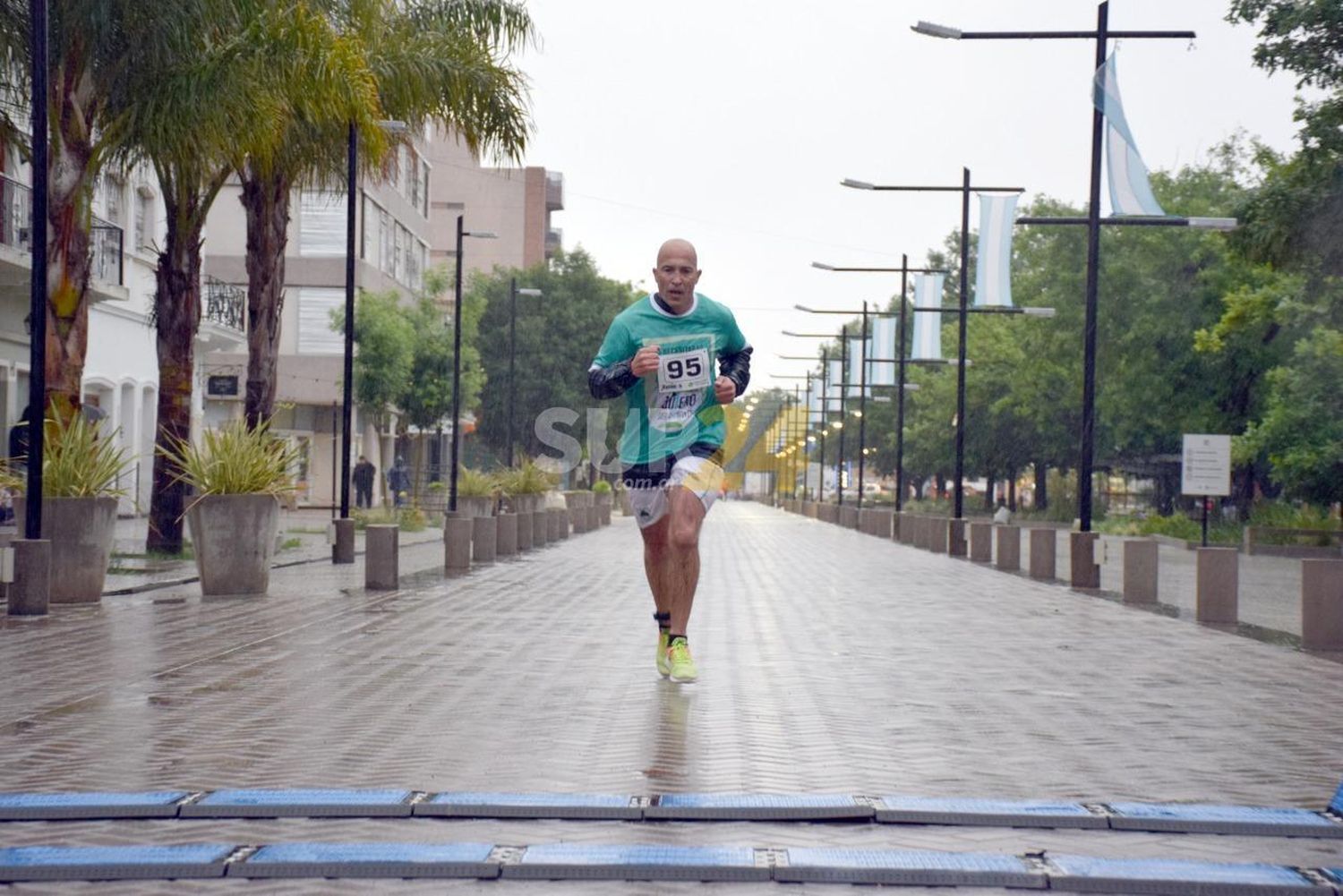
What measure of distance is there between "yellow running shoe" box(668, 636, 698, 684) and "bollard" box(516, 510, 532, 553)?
18.3 m

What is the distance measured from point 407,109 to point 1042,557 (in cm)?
1002

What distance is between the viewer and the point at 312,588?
1739 centimetres

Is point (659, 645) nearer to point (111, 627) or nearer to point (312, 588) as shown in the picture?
point (111, 627)

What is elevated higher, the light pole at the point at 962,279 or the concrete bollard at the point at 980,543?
the light pole at the point at 962,279

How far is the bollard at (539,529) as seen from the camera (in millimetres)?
30506

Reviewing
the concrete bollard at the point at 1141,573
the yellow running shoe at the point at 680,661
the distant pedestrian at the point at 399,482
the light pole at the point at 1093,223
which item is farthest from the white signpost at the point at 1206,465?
the distant pedestrian at the point at 399,482

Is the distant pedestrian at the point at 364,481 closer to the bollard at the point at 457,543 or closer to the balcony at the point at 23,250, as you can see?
the balcony at the point at 23,250

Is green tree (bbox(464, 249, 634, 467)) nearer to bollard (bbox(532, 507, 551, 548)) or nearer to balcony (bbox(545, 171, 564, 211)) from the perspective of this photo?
bollard (bbox(532, 507, 551, 548))

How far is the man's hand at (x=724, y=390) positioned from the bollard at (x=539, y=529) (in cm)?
2146

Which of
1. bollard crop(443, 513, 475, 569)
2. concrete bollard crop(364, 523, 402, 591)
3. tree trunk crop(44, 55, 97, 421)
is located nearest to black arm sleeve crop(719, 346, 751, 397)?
concrete bollard crop(364, 523, 402, 591)

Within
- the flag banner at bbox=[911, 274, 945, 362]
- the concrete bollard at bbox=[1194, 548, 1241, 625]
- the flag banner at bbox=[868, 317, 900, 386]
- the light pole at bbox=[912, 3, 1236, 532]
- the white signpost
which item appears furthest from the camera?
the flag banner at bbox=[868, 317, 900, 386]

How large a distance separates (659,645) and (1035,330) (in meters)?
47.3

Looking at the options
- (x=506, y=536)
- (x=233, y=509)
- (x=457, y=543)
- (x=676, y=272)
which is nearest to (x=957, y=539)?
(x=506, y=536)

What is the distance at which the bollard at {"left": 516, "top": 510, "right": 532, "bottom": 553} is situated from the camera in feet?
91.6
